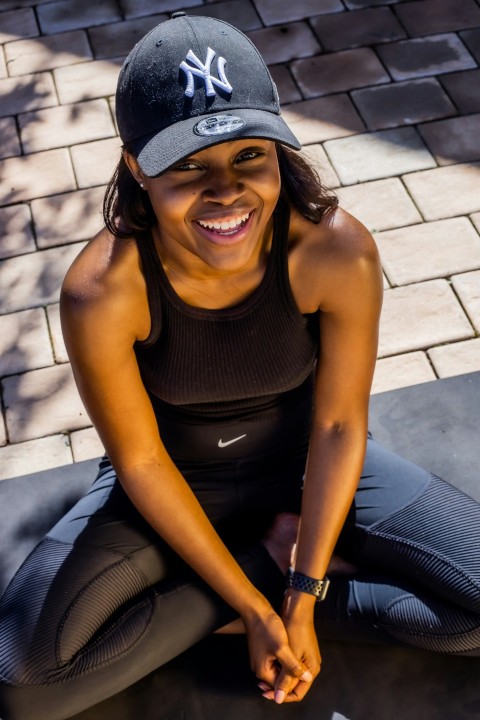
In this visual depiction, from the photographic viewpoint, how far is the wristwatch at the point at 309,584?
2.38 metres

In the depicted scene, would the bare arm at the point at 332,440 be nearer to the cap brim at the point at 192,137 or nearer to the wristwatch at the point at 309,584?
the wristwatch at the point at 309,584

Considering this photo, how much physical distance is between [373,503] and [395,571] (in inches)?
7.1

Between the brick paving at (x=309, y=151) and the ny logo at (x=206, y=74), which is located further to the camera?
the brick paving at (x=309, y=151)

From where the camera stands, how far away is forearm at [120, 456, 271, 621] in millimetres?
2352

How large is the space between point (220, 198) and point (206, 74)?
0.76ft

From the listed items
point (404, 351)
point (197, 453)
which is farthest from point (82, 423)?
point (404, 351)

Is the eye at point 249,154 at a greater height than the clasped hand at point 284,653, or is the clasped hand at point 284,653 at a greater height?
the eye at point 249,154

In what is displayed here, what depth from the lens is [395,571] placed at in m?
2.44

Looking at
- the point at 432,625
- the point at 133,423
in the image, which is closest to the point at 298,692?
the point at 432,625

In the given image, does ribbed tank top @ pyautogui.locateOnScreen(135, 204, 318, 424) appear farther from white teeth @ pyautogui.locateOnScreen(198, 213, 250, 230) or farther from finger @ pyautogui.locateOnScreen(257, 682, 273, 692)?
finger @ pyautogui.locateOnScreen(257, 682, 273, 692)

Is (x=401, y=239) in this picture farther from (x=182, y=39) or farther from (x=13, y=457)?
(x=182, y=39)

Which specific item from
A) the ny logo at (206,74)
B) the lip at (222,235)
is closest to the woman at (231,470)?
the lip at (222,235)

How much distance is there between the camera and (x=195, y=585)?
2.41 metres

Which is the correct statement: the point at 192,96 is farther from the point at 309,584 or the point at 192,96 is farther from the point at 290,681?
the point at 290,681
